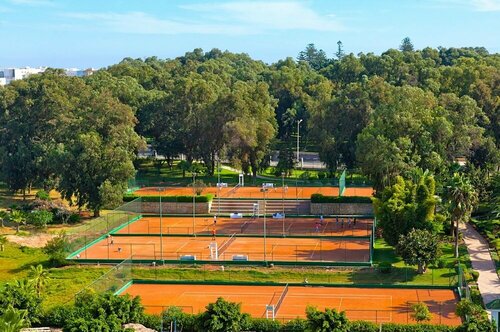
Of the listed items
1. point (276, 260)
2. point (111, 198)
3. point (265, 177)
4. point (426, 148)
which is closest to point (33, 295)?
point (276, 260)

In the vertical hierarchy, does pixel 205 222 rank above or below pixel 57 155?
below

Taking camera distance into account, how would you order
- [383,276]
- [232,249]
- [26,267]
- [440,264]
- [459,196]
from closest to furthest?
[383,276] → [459,196] → [440,264] → [26,267] → [232,249]

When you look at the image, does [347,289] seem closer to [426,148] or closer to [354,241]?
[354,241]

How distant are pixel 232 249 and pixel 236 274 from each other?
5835 millimetres

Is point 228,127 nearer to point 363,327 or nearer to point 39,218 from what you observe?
point 39,218

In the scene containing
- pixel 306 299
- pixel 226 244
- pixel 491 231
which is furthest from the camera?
pixel 226 244

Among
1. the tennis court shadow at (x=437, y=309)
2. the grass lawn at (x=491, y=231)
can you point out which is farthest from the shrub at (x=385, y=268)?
the grass lawn at (x=491, y=231)

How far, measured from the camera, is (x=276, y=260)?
48.8 m

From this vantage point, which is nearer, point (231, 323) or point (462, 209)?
point (231, 323)

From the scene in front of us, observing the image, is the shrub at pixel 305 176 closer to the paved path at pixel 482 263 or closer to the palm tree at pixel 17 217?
the paved path at pixel 482 263

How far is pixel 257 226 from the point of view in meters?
60.8

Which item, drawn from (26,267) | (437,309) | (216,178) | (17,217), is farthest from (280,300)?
(216,178)

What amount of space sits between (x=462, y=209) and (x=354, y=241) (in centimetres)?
997

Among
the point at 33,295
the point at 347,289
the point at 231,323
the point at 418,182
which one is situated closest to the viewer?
the point at 231,323
